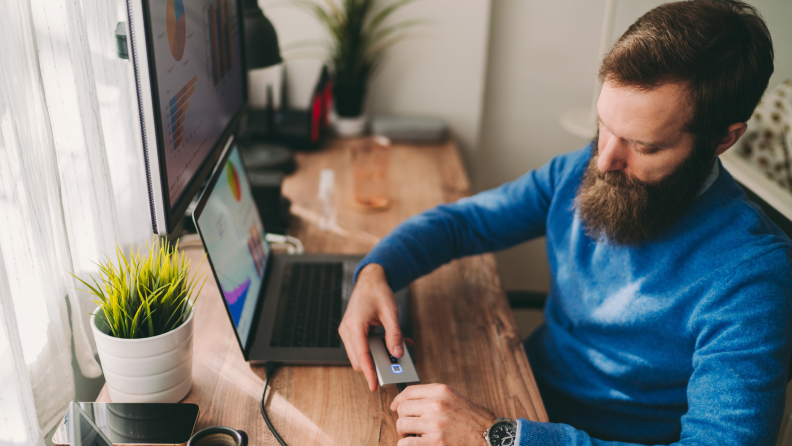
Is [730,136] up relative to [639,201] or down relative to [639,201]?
up

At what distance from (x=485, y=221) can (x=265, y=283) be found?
1.60ft

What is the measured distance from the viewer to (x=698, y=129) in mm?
859

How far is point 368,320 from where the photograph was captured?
913 mm

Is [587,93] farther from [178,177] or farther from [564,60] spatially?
[178,177]

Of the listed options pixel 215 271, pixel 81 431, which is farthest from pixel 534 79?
pixel 81 431

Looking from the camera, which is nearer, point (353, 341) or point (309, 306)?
point (353, 341)

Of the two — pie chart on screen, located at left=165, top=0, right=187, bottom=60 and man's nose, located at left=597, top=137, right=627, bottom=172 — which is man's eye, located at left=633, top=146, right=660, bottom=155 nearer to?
man's nose, located at left=597, top=137, right=627, bottom=172

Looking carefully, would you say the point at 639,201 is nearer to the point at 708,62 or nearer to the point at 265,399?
the point at 708,62

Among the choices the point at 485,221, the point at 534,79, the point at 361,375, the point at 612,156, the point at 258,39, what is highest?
the point at 258,39

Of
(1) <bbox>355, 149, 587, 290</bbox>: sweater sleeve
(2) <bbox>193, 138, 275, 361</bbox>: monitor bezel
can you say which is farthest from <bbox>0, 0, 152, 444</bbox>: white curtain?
(1) <bbox>355, 149, 587, 290</bbox>: sweater sleeve

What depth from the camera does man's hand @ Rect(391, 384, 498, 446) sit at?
76cm

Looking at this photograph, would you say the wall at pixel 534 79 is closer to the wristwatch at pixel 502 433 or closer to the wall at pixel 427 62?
the wall at pixel 427 62

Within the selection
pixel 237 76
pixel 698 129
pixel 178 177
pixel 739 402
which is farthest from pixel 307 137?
pixel 739 402

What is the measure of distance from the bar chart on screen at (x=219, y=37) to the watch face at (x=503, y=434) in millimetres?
782
